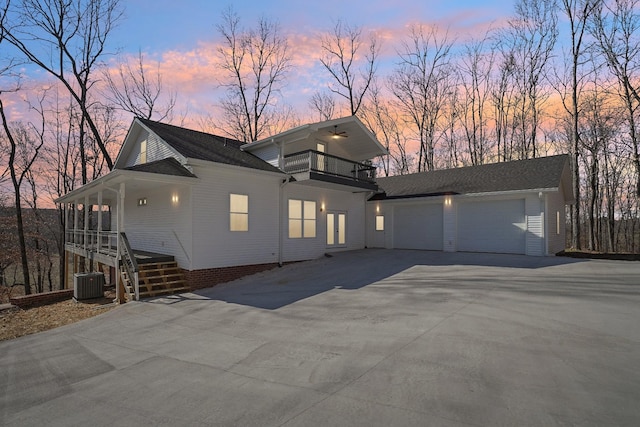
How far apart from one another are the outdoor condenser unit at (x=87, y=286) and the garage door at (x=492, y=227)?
1592cm

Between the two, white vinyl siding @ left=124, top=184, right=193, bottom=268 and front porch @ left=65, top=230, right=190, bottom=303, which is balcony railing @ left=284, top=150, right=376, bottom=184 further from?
front porch @ left=65, top=230, right=190, bottom=303

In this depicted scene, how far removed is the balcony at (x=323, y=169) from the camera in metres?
A: 13.2

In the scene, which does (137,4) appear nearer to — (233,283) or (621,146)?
(233,283)

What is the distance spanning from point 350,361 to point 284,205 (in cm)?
972

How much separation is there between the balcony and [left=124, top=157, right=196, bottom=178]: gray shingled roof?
4272 mm

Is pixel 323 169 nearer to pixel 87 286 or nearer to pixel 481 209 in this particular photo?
pixel 481 209

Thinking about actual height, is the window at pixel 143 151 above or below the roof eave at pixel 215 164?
above

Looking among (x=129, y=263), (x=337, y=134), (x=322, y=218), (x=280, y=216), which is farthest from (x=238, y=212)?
(x=337, y=134)

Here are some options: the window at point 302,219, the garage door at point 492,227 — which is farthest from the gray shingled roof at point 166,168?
the garage door at point 492,227

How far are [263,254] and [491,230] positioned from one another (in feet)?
35.0

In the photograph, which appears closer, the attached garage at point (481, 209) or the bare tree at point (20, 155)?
the attached garage at point (481, 209)

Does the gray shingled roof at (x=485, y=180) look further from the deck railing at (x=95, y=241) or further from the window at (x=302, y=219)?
the deck railing at (x=95, y=241)

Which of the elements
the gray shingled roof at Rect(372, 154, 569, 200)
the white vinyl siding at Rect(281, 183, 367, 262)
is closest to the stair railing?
the white vinyl siding at Rect(281, 183, 367, 262)

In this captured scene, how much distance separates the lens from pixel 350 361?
4477mm
